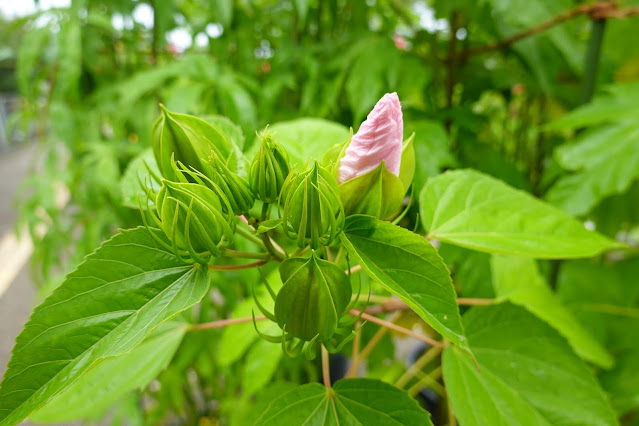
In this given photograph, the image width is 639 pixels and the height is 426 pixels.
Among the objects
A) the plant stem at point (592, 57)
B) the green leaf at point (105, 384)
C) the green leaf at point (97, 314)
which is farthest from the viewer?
the plant stem at point (592, 57)

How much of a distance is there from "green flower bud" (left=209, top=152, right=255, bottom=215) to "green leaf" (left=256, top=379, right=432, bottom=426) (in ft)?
0.32

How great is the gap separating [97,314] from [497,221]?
229 mm

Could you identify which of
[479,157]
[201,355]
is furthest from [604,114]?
[201,355]

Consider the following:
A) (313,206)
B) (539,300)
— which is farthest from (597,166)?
(313,206)

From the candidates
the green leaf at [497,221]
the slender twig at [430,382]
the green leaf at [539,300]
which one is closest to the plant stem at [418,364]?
the slender twig at [430,382]

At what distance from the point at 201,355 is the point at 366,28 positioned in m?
0.51

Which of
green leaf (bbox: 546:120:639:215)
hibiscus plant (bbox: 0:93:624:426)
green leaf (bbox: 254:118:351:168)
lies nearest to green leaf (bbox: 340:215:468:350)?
hibiscus plant (bbox: 0:93:624:426)

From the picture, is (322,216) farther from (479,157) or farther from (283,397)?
(479,157)

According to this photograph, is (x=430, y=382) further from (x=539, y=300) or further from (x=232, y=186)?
(x=232, y=186)

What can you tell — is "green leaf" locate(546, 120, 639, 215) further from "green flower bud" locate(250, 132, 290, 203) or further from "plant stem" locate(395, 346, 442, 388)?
"green flower bud" locate(250, 132, 290, 203)

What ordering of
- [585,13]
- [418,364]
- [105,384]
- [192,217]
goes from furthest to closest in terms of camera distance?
1. [418,364]
2. [585,13]
3. [105,384]
4. [192,217]

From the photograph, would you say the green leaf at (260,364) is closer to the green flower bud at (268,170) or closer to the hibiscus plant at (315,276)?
the hibiscus plant at (315,276)

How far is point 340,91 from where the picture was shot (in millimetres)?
584

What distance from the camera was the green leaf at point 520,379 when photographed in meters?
0.24
